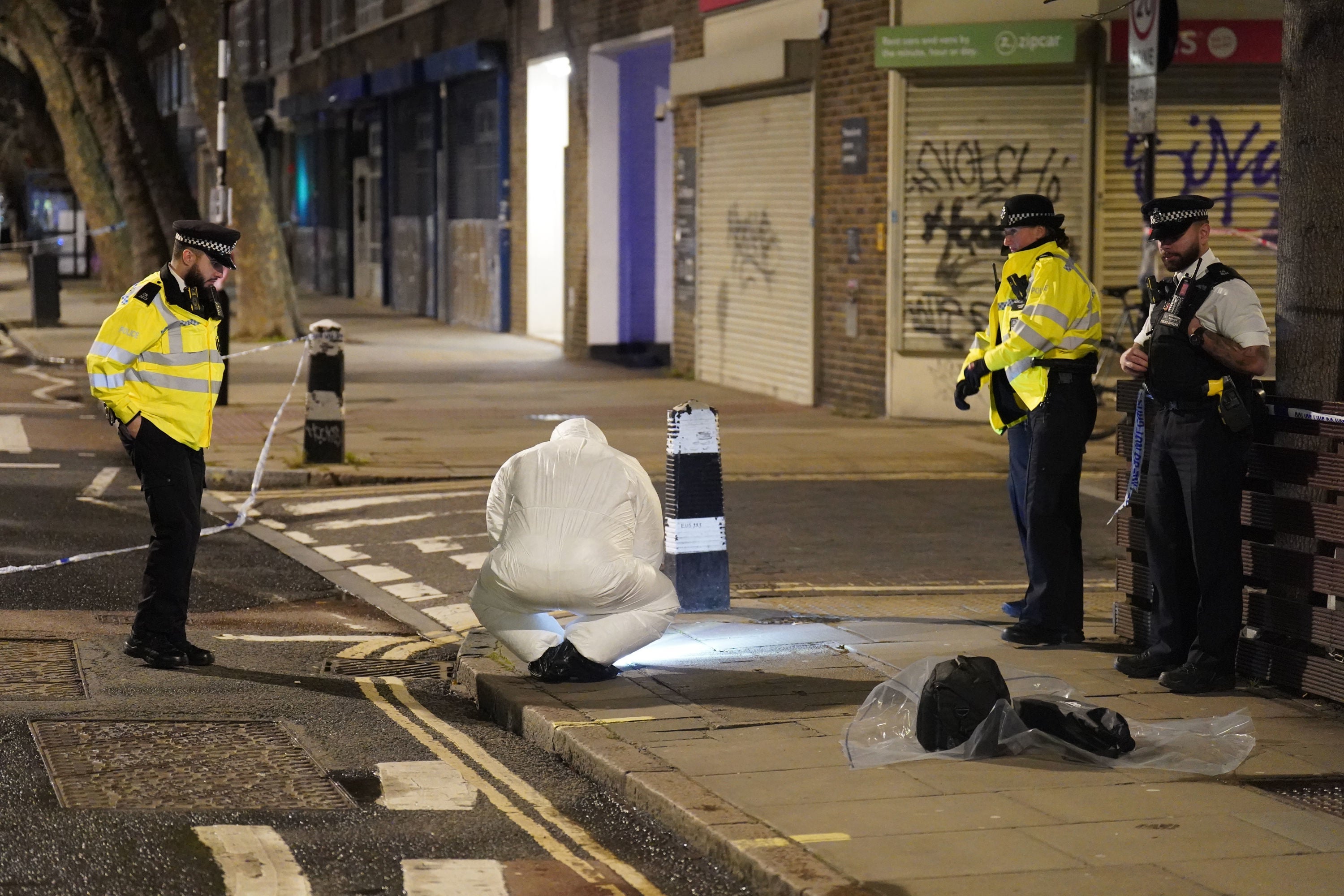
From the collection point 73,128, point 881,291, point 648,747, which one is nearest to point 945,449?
point 881,291

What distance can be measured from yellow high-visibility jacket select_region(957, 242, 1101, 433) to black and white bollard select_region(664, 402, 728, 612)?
52.9 inches

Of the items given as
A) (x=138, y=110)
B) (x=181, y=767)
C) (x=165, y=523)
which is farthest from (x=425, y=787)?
(x=138, y=110)

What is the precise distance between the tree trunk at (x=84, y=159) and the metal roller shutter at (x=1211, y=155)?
22320 millimetres

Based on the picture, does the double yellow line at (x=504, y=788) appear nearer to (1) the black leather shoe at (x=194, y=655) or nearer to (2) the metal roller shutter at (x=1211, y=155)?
(1) the black leather shoe at (x=194, y=655)

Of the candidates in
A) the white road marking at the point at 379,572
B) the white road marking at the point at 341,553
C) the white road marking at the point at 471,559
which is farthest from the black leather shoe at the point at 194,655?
the white road marking at the point at 341,553

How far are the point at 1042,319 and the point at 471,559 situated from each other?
3.97 m

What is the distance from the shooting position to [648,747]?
6.69 m

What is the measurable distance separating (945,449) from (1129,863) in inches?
423

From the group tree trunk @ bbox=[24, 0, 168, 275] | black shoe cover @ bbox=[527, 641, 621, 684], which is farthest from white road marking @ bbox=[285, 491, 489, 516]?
tree trunk @ bbox=[24, 0, 168, 275]

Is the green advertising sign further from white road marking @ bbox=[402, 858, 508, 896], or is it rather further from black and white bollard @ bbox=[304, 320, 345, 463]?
white road marking @ bbox=[402, 858, 508, 896]

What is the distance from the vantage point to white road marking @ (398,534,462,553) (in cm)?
1144

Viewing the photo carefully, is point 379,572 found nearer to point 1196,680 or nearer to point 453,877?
point 1196,680

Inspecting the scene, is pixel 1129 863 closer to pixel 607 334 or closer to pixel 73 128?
pixel 607 334

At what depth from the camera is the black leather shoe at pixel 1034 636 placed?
8414 millimetres
